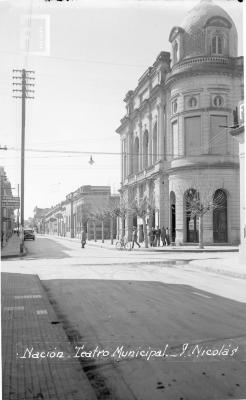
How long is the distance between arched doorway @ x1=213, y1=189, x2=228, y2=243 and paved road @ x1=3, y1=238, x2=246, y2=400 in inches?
906

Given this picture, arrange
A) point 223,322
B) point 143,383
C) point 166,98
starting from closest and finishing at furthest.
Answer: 1. point 143,383
2. point 223,322
3. point 166,98

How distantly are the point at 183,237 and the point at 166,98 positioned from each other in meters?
12.6

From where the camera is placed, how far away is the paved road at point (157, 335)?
14.4 ft

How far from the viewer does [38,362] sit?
184 inches

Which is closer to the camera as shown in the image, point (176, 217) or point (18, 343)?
point (18, 343)

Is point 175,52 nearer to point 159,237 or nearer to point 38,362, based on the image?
point 159,237

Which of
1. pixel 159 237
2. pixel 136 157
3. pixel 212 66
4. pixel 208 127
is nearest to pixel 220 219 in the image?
pixel 159 237

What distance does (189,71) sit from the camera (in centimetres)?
3478

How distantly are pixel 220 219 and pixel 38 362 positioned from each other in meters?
31.6

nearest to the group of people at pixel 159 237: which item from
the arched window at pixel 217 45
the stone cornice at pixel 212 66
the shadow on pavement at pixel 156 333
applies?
the stone cornice at pixel 212 66

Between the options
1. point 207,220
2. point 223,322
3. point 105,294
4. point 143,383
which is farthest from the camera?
point 207,220

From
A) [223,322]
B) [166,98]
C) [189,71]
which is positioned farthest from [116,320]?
[166,98]

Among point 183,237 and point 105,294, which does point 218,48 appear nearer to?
point 183,237

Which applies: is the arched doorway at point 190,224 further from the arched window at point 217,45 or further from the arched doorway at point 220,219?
the arched window at point 217,45
